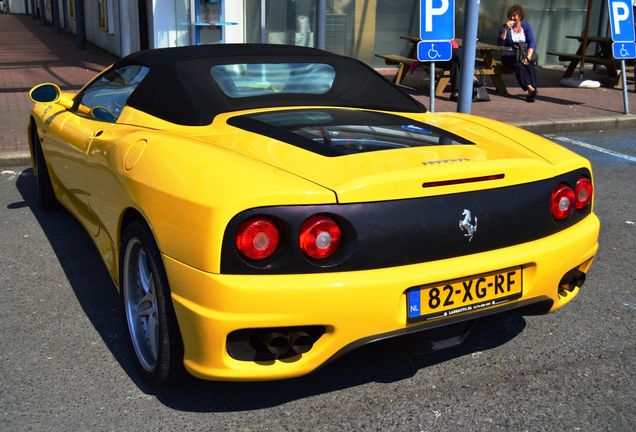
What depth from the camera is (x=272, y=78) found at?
384cm

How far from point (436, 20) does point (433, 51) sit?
1.01 feet

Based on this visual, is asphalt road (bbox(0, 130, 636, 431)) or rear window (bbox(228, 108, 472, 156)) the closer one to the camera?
asphalt road (bbox(0, 130, 636, 431))

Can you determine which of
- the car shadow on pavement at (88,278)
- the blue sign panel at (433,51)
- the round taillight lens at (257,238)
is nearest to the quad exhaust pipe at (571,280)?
the round taillight lens at (257,238)

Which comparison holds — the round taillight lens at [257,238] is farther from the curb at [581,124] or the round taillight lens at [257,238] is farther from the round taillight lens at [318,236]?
the curb at [581,124]

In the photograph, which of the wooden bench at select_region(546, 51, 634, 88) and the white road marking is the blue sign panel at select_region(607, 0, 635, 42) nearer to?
the white road marking

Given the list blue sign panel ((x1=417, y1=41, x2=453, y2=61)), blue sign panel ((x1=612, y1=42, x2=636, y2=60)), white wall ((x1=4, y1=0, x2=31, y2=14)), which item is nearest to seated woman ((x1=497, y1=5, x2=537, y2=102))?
blue sign panel ((x1=612, y1=42, x2=636, y2=60))

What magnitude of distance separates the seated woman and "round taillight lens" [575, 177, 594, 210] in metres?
8.67

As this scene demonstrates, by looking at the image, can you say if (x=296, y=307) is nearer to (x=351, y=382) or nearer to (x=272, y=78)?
(x=351, y=382)

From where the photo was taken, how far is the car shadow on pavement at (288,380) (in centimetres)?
278

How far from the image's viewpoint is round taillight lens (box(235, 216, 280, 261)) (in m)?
2.49

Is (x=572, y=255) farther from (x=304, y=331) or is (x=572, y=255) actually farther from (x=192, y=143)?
(x=192, y=143)

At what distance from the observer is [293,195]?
2.50m

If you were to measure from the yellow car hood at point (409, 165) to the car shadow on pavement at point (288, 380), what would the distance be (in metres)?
0.52

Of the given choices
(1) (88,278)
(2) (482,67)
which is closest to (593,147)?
(2) (482,67)
